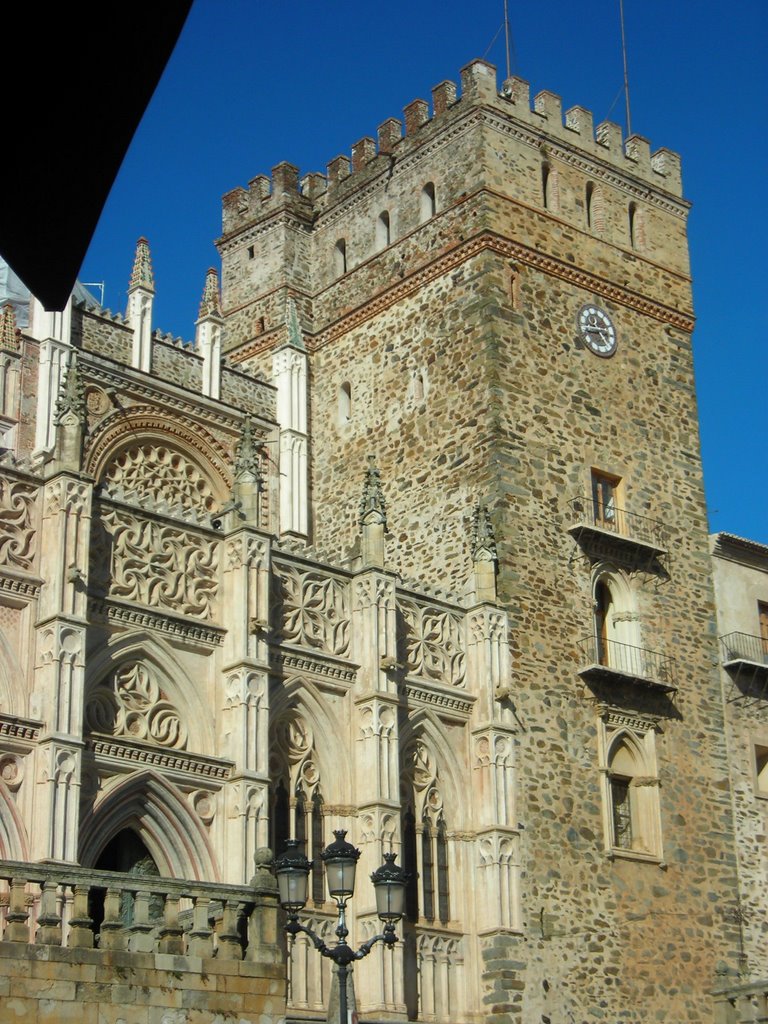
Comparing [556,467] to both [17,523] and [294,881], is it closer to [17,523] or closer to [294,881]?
[17,523]

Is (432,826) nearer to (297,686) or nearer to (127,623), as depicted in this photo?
(297,686)

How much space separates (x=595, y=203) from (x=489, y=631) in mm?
9886

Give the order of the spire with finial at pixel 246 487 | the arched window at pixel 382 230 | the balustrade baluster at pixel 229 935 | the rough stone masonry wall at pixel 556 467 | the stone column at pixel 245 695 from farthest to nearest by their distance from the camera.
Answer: the arched window at pixel 382 230 → the rough stone masonry wall at pixel 556 467 → the spire with finial at pixel 246 487 → the stone column at pixel 245 695 → the balustrade baluster at pixel 229 935

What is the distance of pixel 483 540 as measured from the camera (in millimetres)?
25453

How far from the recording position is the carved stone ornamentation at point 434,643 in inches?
974

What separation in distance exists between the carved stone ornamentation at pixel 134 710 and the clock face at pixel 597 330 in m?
11.9

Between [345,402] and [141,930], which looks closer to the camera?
[141,930]

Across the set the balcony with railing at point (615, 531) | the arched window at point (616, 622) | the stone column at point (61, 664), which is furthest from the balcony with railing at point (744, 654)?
the stone column at point (61, 664)

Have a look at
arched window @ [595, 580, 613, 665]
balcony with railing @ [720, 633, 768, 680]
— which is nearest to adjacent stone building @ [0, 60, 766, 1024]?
arched window @ [595, 580, 613, 665]

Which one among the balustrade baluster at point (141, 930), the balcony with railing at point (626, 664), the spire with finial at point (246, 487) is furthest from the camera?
the balcony with railing at point (626, 664)

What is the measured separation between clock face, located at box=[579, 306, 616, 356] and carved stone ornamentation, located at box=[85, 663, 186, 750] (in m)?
11.9

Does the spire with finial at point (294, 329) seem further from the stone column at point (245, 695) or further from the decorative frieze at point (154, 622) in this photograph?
the decorative frieze at point (154, 622)

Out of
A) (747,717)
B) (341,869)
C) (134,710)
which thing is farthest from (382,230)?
(341,869)

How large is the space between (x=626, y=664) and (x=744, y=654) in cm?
335
